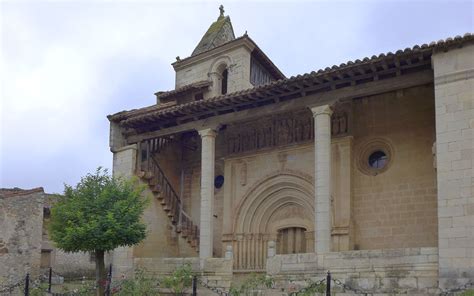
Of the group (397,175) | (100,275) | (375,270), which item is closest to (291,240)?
(397,175)

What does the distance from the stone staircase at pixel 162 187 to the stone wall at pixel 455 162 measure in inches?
345

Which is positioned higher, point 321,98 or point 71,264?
point 321,98

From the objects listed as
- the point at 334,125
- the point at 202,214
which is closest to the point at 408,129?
the point at 334,125

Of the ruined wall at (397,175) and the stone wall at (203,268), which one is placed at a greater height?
the ruined wall at (397,175)

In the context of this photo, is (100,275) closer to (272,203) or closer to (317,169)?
(317,169)

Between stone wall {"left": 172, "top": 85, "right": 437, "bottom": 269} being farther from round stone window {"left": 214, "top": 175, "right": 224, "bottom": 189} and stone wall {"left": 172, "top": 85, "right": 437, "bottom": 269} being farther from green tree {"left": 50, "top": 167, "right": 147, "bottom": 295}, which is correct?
green tree {"left": 50, "top": 167, "right": 147, "bottom": 295}

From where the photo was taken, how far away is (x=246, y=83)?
20844 millimetres

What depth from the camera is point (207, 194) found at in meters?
16.5

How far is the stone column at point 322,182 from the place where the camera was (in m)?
13.9

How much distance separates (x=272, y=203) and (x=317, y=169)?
12.8 feet

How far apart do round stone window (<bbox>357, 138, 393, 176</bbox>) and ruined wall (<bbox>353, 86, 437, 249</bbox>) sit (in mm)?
26

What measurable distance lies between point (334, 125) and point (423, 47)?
449 centimetres

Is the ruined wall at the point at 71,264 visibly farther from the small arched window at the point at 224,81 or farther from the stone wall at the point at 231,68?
the small arched window at the point at 224,81

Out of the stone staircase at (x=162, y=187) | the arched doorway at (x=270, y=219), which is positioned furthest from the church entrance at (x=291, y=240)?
the stone staircase at (x=162, y=187)
